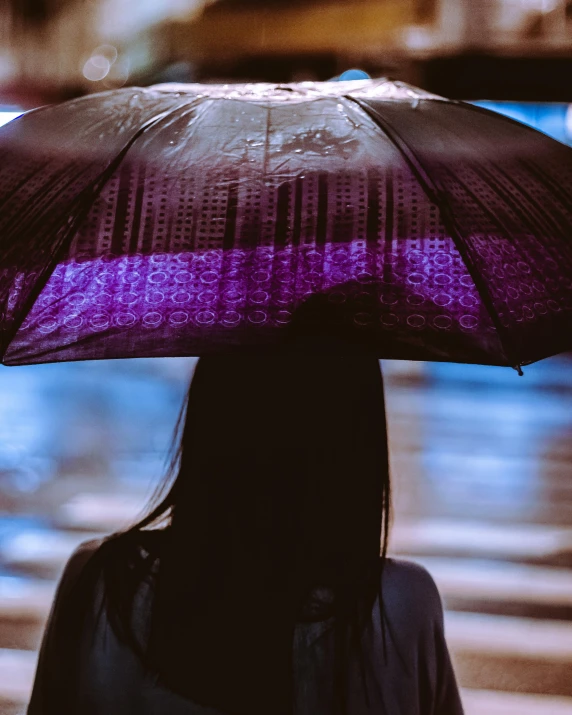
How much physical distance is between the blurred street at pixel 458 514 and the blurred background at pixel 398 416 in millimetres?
16

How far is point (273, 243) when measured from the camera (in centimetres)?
151

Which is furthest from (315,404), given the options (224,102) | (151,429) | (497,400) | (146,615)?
(497,400)

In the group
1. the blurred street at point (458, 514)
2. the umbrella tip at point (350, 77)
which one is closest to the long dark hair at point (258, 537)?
the umbrella tip at point (350, 77)

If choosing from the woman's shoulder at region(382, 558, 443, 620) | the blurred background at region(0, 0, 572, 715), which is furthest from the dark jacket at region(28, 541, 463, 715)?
the blurred background at region(0, 0, 572, 715)

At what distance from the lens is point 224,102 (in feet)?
6.01

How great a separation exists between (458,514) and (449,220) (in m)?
4.83

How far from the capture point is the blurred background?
4484 millimetres

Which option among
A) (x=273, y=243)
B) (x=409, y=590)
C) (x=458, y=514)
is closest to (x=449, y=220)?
(x=273, y=243)

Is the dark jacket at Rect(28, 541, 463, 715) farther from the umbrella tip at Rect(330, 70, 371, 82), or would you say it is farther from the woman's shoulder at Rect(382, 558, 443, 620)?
the umbrella tip at Rect(330, 70, 371, 82)

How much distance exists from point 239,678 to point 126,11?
532 inches

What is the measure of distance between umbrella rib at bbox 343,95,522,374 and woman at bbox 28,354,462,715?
0.28 meters

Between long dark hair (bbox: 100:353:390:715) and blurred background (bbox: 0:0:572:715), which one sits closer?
long dark hair (bbox: 100:353:390:715)

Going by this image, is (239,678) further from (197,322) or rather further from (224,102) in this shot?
(224,102)

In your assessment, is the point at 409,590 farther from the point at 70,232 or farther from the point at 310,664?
the point at 70,232
